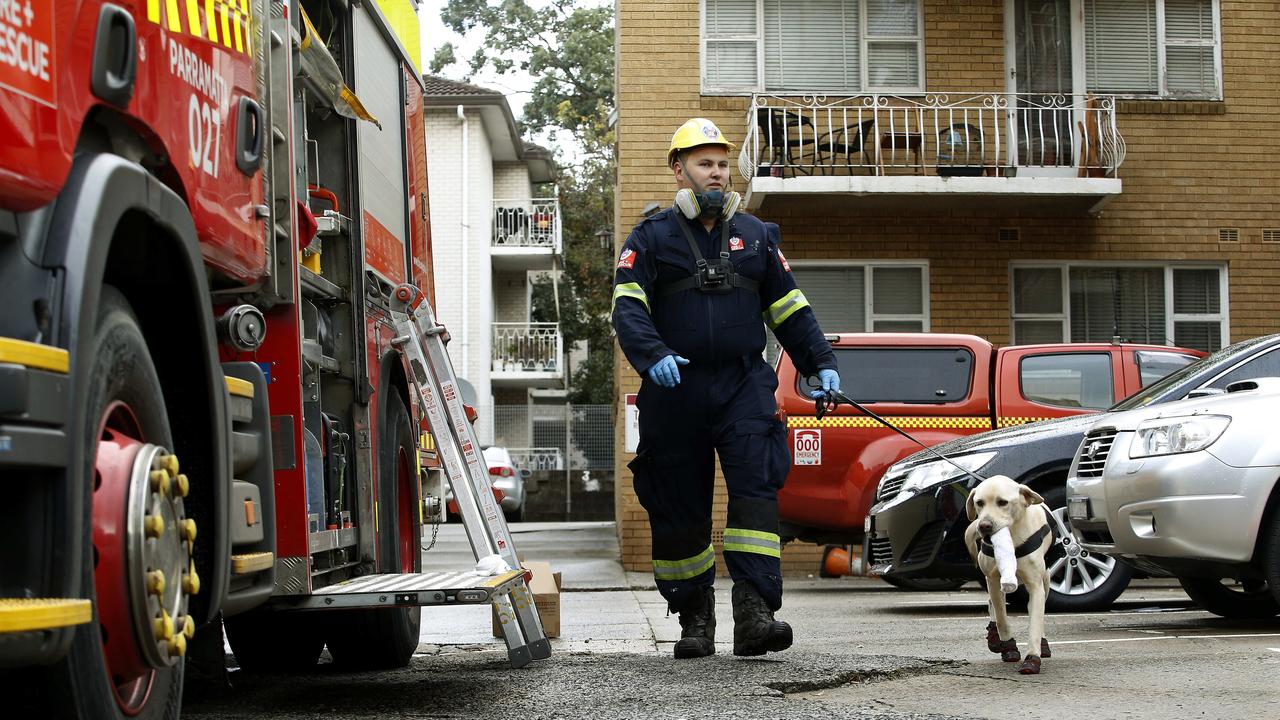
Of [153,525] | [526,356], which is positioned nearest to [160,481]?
[153,525]

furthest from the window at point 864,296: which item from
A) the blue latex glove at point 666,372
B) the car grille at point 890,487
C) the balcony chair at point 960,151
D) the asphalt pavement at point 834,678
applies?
the blue latex glove at point 666,372

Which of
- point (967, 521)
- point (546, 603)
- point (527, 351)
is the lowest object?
point (546, 603)

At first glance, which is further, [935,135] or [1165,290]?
[1165,290]

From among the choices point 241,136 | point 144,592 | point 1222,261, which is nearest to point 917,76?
point 1222,261

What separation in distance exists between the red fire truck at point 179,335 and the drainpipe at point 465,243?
27.4 metres

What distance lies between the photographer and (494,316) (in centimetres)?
3859

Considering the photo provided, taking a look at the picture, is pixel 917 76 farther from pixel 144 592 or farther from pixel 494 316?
pixel 494 316

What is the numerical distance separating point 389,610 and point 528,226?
30.1 m

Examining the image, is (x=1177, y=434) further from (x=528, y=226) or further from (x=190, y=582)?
(x=528, y=226)

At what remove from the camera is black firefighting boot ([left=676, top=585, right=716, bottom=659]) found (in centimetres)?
639

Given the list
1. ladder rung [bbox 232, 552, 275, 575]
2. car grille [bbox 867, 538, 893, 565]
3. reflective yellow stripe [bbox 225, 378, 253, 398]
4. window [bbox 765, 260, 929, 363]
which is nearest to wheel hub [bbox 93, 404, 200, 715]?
ladder rung [bbox 232, 552, 275, 575]

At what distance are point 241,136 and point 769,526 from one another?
2.67m

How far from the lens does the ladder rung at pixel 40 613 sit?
261cm

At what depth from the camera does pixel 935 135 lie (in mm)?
15984
